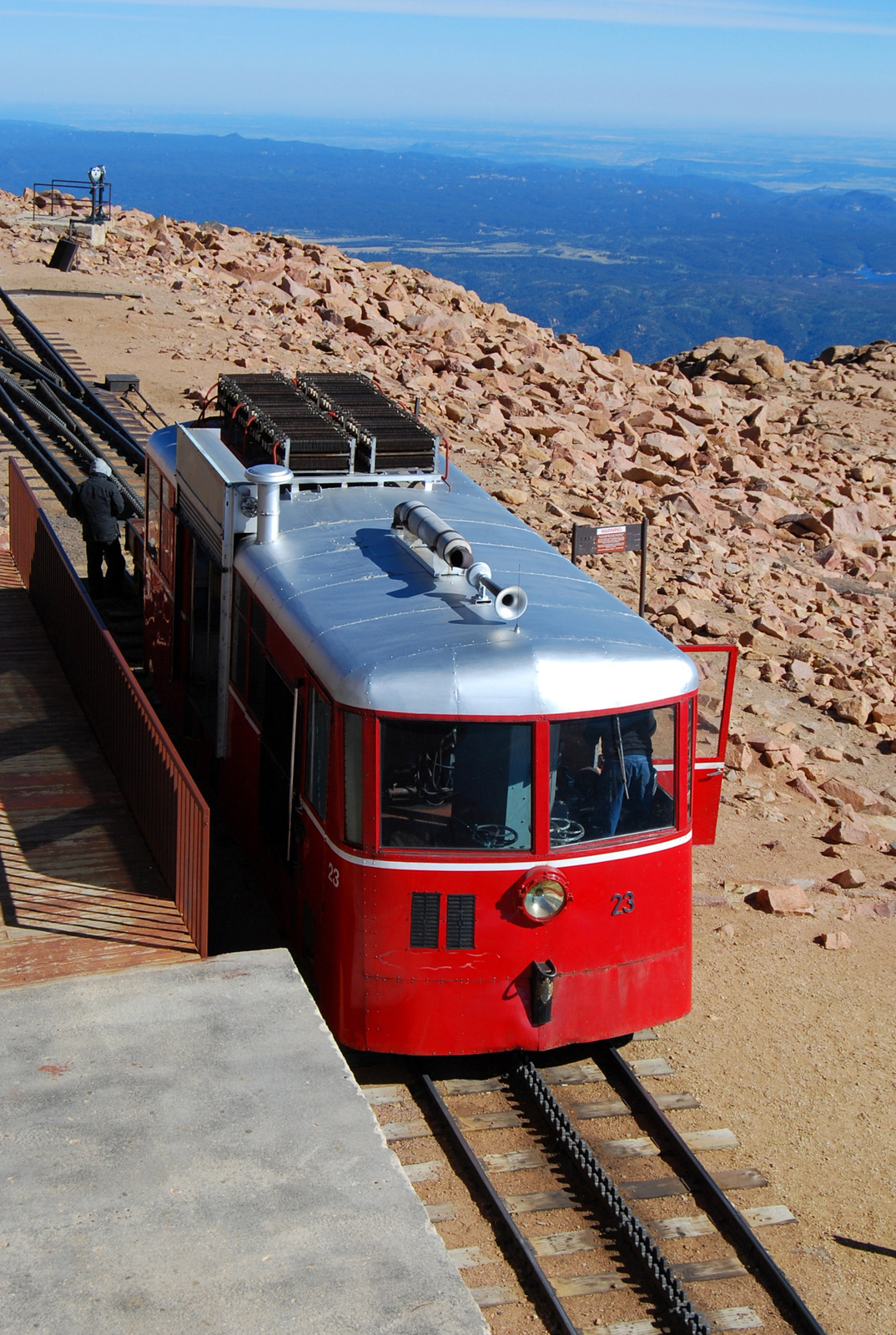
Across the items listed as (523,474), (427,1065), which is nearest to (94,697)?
(427,1065)

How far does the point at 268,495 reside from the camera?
9.39 metres

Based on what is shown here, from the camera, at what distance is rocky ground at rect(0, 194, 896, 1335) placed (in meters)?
9.22

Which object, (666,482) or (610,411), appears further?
(610,411)

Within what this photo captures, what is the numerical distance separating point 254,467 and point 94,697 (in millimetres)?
3009

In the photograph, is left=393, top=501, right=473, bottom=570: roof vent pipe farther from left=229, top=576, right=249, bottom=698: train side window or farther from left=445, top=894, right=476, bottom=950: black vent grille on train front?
left=445, top=894, right=476, bottom=950: black vent grille on train front

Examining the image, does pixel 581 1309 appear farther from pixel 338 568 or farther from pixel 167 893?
pixel 338 568

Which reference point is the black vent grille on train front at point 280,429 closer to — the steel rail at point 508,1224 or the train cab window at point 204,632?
the train cab window at point 204,632

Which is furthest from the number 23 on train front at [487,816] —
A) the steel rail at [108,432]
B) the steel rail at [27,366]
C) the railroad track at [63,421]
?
the steel rail at [27,366]

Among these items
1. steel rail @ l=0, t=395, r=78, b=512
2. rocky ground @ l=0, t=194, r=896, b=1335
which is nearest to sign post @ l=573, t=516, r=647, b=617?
rocky ground @ l=0, t=194, r=896, b=1335

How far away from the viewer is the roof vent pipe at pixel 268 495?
930 centimetres

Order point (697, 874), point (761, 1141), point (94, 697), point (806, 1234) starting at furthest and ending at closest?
point (697, 874)
point (94, 697)
point (761, 1141)
point (806, 1234)

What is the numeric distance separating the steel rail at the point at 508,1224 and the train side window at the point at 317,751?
189 centimetres

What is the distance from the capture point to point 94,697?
450 inches

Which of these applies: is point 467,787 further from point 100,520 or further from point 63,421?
point 63,421
